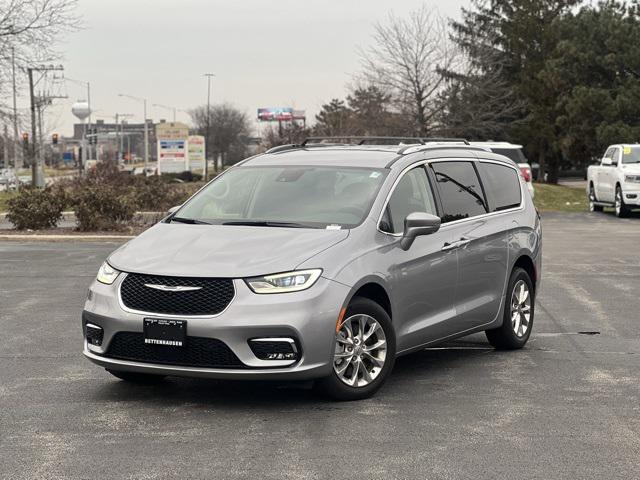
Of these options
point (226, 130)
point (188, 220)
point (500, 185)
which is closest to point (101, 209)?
point (500, 185)

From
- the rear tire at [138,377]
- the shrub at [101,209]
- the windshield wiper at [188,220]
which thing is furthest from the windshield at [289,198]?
the shrub at [101,209]

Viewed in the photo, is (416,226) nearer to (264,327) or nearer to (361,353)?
(361,353)

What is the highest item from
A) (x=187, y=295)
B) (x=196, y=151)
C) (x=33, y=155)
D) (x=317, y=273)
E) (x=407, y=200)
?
(x=407, y=200)

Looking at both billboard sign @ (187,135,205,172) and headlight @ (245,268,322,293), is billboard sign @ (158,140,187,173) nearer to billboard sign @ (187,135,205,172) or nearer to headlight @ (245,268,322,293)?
billboard sign @ (187,135,205,172)

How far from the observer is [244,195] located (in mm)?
8023

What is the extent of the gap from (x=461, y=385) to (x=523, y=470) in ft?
7.14

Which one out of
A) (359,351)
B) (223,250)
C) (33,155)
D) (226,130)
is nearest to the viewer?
(223,250)

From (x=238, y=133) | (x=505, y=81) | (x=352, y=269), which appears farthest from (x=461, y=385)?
(x=238, y=133)

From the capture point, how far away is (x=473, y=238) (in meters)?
8.46

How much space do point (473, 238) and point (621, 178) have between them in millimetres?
21844

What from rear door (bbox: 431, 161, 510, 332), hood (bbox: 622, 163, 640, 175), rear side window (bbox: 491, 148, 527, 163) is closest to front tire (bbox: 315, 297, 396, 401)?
rear door (bbox: 431, 161, 510, 332)

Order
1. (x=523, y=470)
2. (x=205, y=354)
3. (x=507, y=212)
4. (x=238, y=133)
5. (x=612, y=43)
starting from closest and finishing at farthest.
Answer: (x=523, y=470) < (x=205, y=354) < (x=507, y=212) < (x=612, y=43) < (x=238, y=133)

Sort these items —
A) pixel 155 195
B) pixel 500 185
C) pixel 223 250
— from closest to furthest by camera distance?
pixel 223 250
pixel 500 185
pixel 155 195

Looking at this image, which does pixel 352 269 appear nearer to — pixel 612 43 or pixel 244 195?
pixel 244 195
